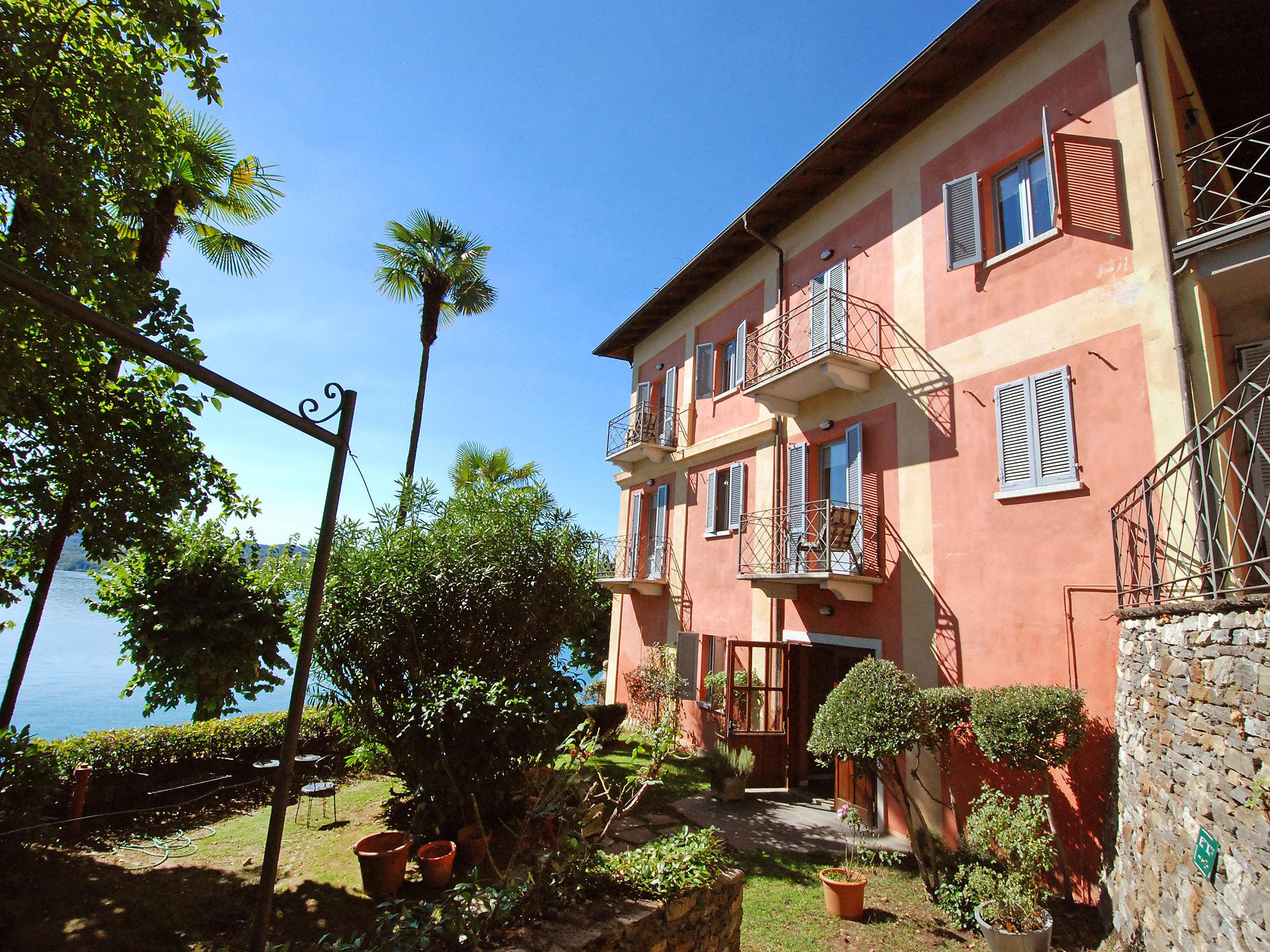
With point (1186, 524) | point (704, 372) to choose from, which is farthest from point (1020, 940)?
point (704, 372)

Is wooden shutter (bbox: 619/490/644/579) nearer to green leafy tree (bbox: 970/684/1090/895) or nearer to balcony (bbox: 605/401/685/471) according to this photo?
balcony (bbox: 605/401/685/471)

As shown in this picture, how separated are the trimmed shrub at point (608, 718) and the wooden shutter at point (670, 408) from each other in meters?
6.72

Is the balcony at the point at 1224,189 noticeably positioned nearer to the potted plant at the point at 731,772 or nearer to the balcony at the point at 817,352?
the balcony at the point at 817,352

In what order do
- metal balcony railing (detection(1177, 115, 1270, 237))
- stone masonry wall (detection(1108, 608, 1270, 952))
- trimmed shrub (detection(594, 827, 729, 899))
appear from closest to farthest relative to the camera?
stone masonry wall (detection(1108, 608, 1270, 952)), trimmed shrub (detection(594, 827, 729, 899)), metal balcony railing (detection(1177, 115, 1270, 237))

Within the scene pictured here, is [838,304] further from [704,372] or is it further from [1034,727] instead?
[1034,727]


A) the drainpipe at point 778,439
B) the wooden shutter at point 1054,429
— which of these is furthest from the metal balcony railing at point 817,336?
the wooden shutter at point 1054,429

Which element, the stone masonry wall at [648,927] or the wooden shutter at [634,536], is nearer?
the stone masonry wall at [648,927]

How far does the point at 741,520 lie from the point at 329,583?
7677 mm

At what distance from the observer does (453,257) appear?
16.5 meters

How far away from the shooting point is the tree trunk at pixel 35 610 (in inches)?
252

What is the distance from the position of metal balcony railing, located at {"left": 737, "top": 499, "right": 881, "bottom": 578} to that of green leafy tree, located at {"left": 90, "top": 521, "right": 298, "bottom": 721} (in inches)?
305

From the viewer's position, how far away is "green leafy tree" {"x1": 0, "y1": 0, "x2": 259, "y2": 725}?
217 inches

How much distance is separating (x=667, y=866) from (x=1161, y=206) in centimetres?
840

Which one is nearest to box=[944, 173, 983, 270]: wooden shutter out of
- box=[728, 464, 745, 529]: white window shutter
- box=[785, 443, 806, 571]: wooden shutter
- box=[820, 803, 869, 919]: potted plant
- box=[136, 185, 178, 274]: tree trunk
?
box=[785, 443, 806, 571]: wooden shutter
